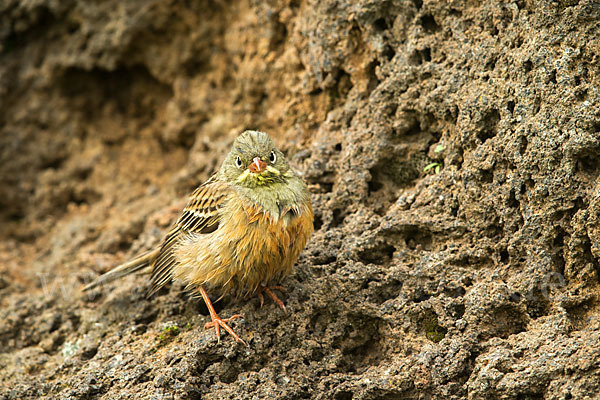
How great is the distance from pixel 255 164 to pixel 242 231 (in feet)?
2.01

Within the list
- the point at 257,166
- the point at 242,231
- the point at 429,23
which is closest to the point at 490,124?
the point at 429,23

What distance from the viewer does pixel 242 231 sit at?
5.03 m

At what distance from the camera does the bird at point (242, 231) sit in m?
5.02

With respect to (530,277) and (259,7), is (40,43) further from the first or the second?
(530,277)

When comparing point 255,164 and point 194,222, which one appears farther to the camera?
point 194,222

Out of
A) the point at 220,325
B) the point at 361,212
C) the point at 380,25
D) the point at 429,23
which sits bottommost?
the point at 220,325

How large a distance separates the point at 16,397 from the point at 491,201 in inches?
164

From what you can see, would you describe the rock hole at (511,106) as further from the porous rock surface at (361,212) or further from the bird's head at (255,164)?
the bird's head at (255,164)

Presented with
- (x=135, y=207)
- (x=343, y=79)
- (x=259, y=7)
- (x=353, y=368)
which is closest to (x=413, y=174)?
(x=343, y=79)

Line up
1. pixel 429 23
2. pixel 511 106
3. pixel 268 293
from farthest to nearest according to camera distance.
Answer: pixel 429 23
pixel 268 293
pixel 511 106

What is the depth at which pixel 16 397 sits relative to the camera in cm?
525

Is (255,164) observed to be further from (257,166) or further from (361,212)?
(361,212)

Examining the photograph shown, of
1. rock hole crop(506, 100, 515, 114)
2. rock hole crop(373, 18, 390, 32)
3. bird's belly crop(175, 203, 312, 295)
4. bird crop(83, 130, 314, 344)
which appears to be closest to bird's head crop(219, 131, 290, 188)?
bird crop(83, 130, 314, 344)

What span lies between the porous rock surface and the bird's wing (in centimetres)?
31
